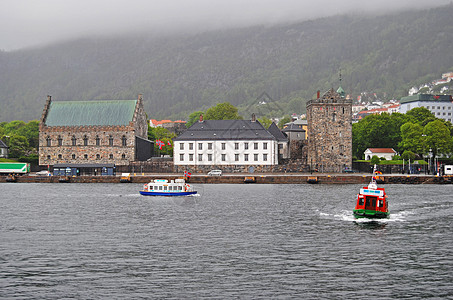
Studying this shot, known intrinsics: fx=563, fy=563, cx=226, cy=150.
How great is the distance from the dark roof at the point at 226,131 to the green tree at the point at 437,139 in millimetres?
36639

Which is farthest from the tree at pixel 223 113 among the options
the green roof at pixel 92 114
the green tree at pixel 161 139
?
the green roof at pixel 92 114

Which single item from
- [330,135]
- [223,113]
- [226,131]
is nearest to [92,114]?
[226,131]

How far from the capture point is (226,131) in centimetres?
13162

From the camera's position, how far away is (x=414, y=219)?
189 feet

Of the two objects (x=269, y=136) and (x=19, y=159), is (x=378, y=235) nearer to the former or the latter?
(x=269, y=136)

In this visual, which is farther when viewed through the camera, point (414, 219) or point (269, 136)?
point (269, 136)

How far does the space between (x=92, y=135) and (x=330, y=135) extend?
5734 cm

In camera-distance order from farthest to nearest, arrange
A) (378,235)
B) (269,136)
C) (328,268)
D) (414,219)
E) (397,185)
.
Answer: (269,136)
(397,185)
(414,219)
(378,235)
(328,268)

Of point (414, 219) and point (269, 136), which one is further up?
point (269, 136)

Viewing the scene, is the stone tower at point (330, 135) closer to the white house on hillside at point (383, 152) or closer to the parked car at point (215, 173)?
the white house on hillside at point (383, 152)

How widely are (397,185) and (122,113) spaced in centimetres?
6950

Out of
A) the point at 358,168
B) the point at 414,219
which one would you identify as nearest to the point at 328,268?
the point at 414,219

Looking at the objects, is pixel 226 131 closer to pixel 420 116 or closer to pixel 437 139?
pixel 437 139

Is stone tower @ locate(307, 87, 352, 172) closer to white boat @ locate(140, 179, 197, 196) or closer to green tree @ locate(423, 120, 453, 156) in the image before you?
green tree @ locate(423, 120, 453, 156)
